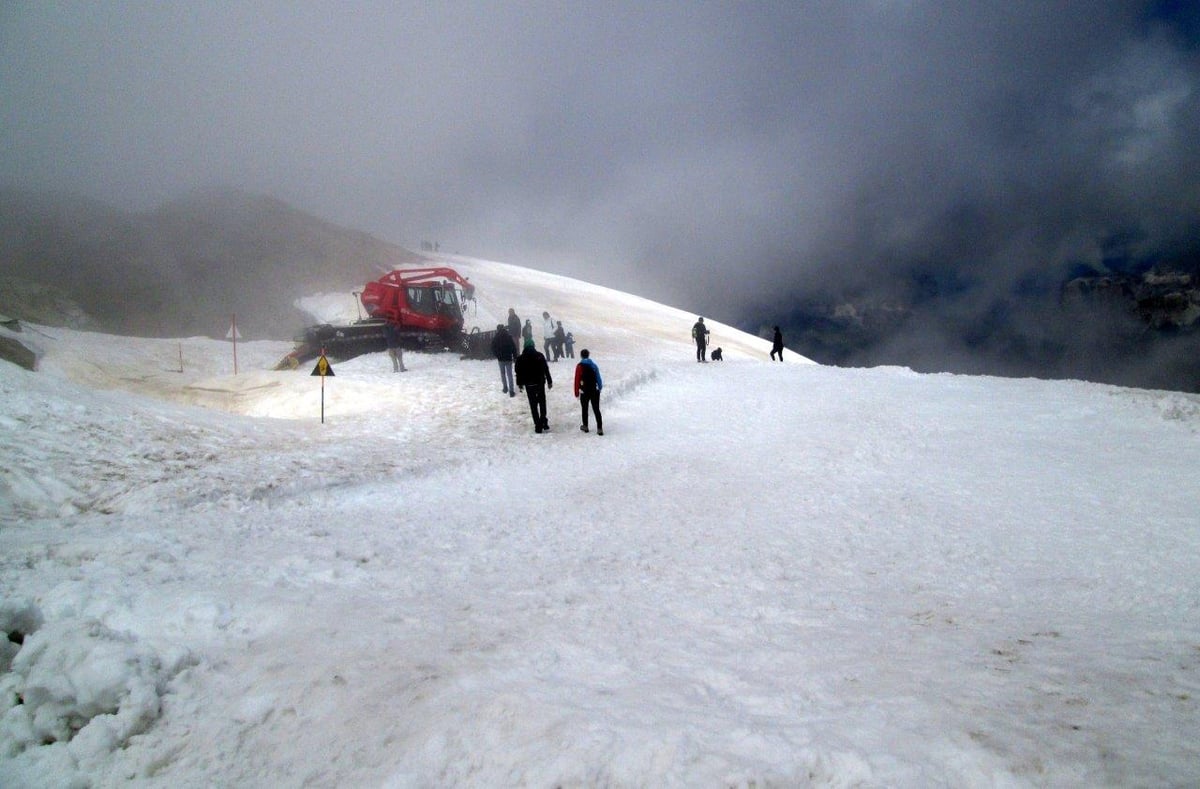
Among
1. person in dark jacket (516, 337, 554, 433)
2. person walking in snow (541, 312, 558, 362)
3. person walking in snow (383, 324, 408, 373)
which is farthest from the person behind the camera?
person walking in snow (541, 312, 558, 362)

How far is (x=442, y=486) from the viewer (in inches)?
378

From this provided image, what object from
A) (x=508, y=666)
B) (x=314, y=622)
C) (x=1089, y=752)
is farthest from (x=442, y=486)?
(x=1089, y=752)

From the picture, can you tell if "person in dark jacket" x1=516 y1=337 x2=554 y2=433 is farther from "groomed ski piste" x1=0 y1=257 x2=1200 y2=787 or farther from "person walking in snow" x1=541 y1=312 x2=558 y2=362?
"person walking in snow" x1=541 y1=312 x2=558 y2=362

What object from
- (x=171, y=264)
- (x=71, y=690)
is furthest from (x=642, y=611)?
(x=171, y=264)

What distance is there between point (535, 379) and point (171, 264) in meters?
48.3

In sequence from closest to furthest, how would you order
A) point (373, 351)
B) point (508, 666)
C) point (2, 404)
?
1. point (508, 666)
2. point (2, 404)
3. point (373, 351)

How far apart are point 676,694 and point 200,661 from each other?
9.78ft

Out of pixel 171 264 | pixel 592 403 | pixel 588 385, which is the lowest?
pixel 592 403

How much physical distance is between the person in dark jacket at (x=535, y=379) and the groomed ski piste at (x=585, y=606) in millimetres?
1606

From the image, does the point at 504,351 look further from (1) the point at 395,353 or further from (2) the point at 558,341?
(2) the point at 558,341

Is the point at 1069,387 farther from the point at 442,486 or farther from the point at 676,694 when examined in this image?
the point at 676,694

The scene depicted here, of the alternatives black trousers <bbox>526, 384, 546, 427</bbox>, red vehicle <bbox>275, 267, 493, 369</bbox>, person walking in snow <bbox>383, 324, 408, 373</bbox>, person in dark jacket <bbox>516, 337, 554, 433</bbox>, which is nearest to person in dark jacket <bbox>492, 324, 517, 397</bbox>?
person in dark jacket <bbox>516, 337, 554, 433</bbox>

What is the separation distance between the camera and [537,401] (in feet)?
45.9

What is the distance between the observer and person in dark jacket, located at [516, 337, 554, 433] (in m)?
13.8
